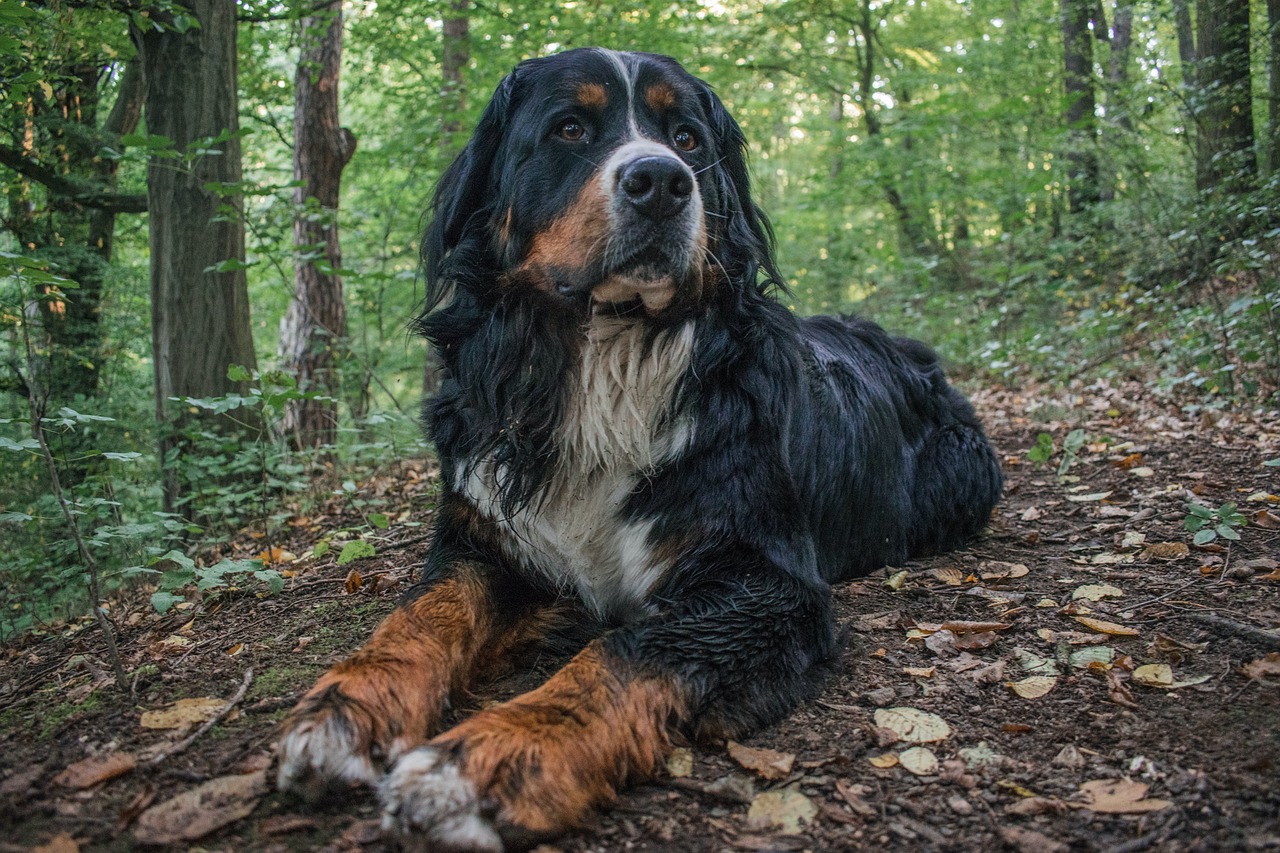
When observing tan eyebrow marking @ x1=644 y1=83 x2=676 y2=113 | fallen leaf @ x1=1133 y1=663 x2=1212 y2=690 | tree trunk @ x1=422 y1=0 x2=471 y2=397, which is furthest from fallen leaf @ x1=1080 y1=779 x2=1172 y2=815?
tree trunk @ x1=422 y1=0 x2=471 y2=397

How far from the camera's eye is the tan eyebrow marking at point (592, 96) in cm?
299

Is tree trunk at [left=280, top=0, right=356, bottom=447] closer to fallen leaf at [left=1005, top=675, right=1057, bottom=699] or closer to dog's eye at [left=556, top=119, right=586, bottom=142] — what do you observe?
dog's eye at [left=556, top=119, right=586, bottom=142]

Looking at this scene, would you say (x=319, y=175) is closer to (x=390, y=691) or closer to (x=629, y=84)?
(x=629, y=84)

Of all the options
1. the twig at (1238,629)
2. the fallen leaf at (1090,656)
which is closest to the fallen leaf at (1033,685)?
the fallen leaf at (1090,656)

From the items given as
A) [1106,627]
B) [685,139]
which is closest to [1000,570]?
[1106,627]


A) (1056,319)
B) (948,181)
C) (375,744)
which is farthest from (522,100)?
(948,181)

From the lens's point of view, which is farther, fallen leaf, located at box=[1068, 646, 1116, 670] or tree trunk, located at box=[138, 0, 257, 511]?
tree trunk, located at box=[138, 0, 257, 511]

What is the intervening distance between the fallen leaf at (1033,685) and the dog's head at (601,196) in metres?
1.57

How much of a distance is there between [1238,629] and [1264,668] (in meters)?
0.28

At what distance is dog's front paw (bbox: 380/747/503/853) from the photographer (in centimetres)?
179

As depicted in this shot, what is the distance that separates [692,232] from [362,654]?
159cm

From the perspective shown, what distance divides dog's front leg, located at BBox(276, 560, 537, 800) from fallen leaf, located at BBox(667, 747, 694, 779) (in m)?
0.63

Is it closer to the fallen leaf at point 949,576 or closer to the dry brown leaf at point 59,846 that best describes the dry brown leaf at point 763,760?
the dry brown leaf at point 59,846

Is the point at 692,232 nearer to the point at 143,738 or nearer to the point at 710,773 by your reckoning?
the point at 710,773
